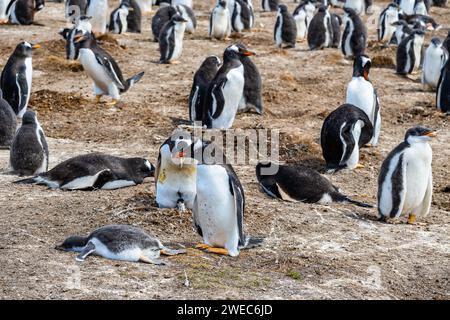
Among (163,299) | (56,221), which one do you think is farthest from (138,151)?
(163,299)

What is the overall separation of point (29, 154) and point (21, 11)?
10.5 metres

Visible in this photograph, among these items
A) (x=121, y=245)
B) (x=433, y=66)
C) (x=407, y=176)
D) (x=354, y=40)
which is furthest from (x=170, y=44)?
(x=121, y=245)

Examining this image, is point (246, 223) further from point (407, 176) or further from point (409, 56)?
point (409, 56)

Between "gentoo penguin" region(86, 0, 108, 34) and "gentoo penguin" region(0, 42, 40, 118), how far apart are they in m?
6.44

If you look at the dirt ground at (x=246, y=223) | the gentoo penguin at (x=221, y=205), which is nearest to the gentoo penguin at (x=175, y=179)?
the dirt ground at (x=246, y=223)

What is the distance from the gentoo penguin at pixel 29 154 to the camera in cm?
912

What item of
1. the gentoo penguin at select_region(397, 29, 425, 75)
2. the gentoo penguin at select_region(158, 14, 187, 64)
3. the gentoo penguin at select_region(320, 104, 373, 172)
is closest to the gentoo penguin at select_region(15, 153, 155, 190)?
the gentoo penguin at select_region(320, 104, 373, 172)

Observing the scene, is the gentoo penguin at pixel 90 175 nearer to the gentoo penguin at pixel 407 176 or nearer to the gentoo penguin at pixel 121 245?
the gentoo penguin at pixel 121 245

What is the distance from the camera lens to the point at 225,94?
11.6m

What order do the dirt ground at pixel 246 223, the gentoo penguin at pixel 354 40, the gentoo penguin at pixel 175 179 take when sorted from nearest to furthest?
the dirt ground at pixel 246 223 < the gentoo penguin at pixel 175 179 < the gentoo penguin at pixel 354 40

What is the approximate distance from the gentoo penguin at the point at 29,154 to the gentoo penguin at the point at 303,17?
37.8 ft

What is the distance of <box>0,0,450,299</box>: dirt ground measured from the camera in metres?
6.11

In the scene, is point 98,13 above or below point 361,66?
below
